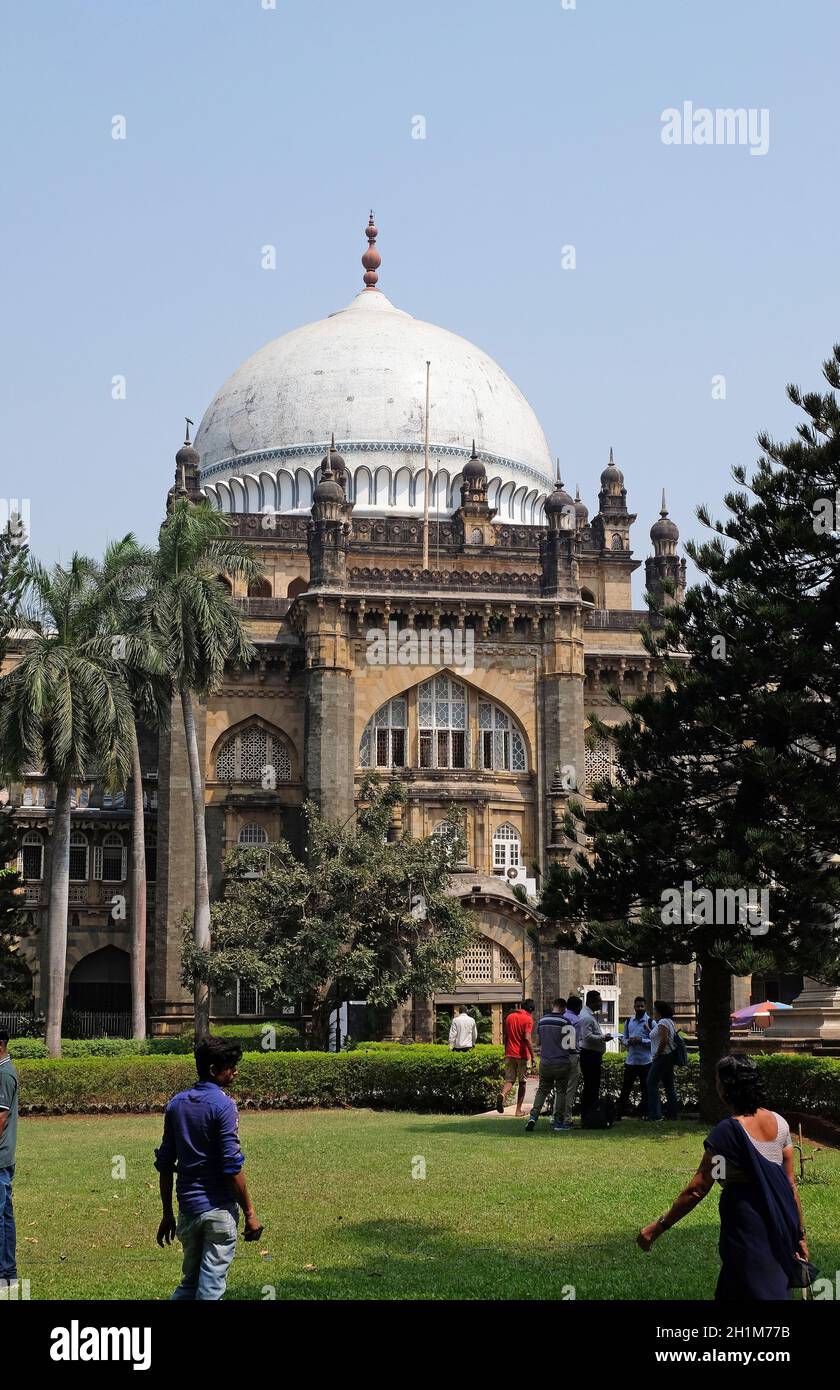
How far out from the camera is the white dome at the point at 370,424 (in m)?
58.9

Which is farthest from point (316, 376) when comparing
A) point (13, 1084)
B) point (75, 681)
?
point (13, 1084)

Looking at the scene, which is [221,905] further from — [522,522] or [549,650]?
[522,522]

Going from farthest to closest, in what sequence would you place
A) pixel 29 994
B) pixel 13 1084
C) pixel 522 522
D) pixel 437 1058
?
1. pixel 522 522
2. pixel 29 994
3. pixel 437 1058
4. pixel 13 1084

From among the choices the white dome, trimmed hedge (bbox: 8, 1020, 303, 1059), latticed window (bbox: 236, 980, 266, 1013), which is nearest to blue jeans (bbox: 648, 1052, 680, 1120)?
trimmed hedge (bbox: 8, 1020, 303, 1059)

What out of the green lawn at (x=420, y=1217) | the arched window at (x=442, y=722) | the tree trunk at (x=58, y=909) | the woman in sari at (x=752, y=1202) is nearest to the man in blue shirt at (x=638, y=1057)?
the green lawn at (x=420, y=1217)

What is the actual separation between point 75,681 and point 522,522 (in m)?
28.7

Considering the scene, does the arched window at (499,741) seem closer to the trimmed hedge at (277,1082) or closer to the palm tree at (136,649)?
the palm tree at (136,649)

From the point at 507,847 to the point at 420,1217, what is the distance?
34682 mm

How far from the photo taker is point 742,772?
22.9 meters

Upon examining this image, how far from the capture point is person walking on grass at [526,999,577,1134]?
70.7 ft

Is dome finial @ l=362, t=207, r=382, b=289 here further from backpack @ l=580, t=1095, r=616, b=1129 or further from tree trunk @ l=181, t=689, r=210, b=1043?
backpack @ l=580, t=1095, r=616, b=1129

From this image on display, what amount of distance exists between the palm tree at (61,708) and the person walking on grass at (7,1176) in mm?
21725

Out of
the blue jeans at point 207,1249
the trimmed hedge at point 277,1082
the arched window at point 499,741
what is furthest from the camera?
the arched window at point 499,741
